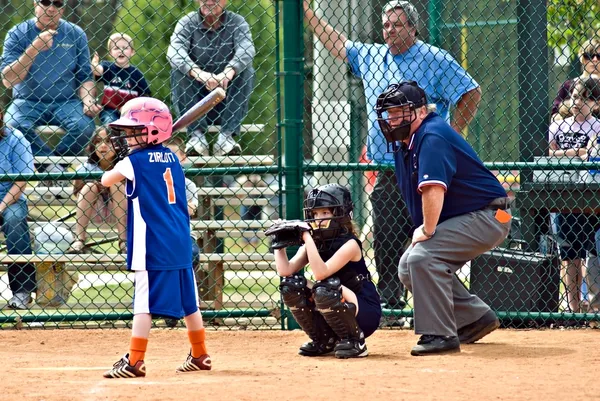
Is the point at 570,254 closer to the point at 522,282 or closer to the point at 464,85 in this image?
the point at 522,282

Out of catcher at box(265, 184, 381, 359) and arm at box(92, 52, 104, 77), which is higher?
arm at box(92, 52, 104, 77)

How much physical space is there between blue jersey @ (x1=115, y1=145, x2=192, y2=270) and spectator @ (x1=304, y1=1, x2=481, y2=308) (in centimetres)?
229

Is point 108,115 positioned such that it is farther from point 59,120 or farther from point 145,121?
point 145,121

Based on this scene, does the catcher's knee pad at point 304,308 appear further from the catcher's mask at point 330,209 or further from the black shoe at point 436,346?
the black shoe at point 436,346

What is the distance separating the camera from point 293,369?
5324 mm

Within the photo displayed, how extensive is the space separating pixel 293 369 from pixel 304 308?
532mm

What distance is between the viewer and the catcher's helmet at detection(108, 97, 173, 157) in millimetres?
5152

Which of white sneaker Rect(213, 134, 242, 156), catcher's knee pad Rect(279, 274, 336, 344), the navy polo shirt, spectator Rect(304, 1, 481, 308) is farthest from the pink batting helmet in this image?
white sneaker Rect(213, 134, 242, 156)

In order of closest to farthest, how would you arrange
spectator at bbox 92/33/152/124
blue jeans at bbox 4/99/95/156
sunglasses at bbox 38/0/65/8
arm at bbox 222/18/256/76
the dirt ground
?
the dirt ground < sunglasses at bbox 38/0/65/8 < arm at bbox 222/18/256/76 < blue jeans at bbox 4/99/95/156 < spectator at bbox 92/33/152/124

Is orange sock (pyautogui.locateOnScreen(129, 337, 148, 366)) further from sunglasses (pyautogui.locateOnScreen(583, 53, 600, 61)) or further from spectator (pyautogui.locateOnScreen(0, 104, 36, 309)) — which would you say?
sunglasses (pyautogui.locateOnScreen(583, 53, 600, 61))

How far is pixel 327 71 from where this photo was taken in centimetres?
845

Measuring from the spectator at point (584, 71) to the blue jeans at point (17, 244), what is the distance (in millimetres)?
4333

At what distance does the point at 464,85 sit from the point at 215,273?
8.13ft

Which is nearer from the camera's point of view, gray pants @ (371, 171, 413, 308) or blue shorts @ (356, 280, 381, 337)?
blue shorts @ (356, 280, 381, 337)
